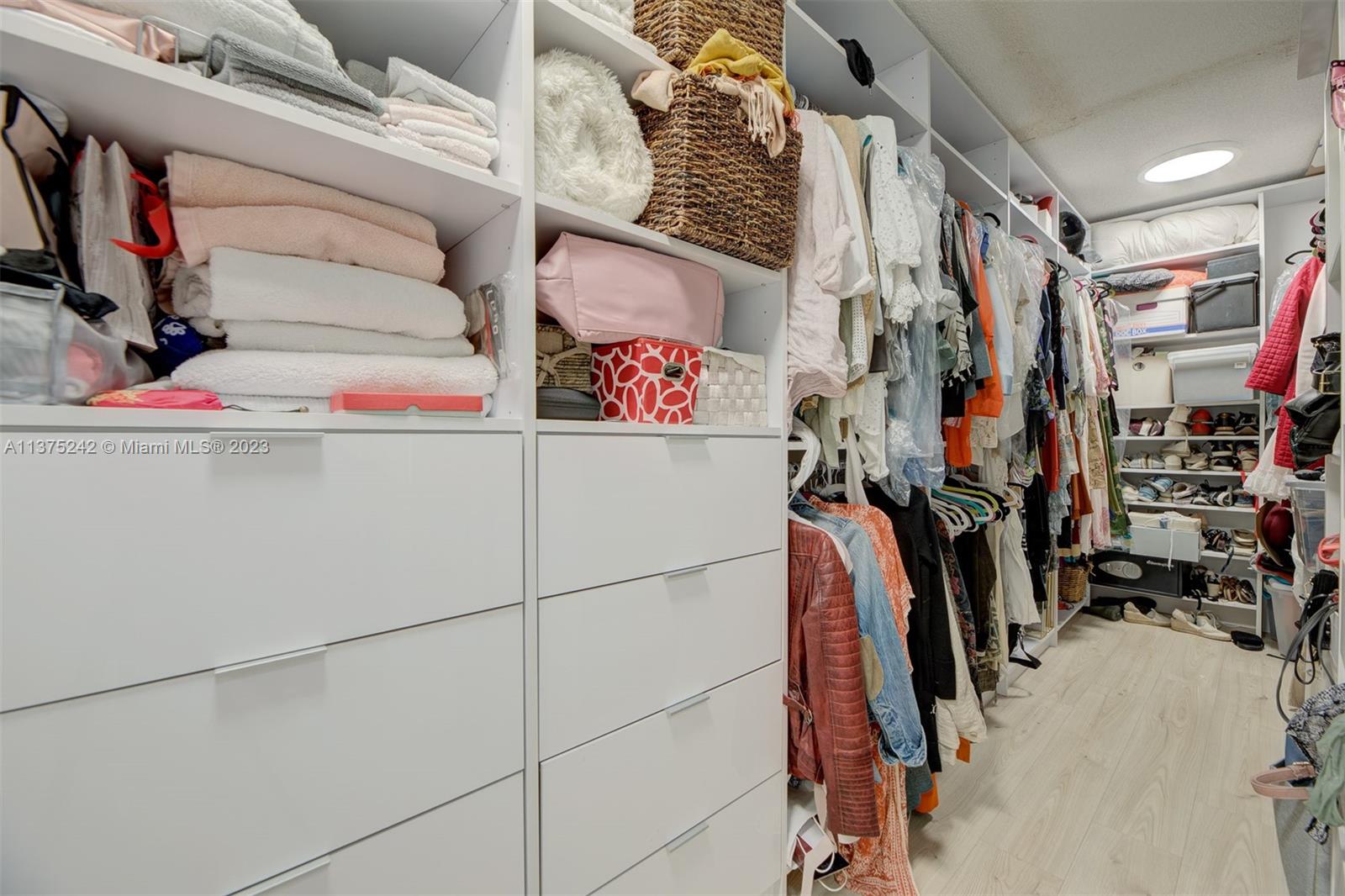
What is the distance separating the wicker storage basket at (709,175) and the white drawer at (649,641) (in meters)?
0.68

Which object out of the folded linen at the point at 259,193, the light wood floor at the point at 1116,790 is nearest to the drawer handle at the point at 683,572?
the folded linen at the point at 259,193

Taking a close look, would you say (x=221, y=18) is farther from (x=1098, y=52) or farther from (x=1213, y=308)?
(x=1213, y=308)

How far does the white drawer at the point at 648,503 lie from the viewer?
2.98 ft

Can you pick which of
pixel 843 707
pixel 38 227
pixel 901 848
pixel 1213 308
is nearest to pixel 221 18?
pixel 38 227

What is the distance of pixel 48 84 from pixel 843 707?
62.4 inches

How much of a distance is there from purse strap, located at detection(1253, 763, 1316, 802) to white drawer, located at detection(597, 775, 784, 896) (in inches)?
34.4

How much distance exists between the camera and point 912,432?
156 cm

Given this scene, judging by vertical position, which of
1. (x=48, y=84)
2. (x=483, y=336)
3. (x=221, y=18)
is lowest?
(x=483, y=336)

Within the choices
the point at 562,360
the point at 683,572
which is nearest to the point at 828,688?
the point at 683,572

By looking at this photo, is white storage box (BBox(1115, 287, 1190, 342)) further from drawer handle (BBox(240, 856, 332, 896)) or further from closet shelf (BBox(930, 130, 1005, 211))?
drawer handle (BBox(240, 856, 332, 896))

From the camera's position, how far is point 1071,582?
324 cm

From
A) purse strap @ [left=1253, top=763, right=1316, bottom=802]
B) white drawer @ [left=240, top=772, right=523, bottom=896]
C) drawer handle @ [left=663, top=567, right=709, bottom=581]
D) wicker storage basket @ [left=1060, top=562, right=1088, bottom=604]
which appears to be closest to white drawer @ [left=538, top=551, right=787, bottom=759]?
drawer handle @ [left=663, top=567, right=709, bottom=581]

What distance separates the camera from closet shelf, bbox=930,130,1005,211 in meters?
2.02

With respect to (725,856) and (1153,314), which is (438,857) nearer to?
(725,856)
